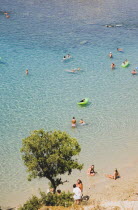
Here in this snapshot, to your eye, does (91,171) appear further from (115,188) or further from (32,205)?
(32,205)

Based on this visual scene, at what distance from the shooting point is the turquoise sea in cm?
2475

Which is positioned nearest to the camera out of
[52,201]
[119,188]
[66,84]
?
[52,201]

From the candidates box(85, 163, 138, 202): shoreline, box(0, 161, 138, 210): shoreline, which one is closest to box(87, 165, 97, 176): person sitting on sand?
box(0, 161, 138, 210): shoreline

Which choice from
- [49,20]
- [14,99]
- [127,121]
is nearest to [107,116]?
[127,121]

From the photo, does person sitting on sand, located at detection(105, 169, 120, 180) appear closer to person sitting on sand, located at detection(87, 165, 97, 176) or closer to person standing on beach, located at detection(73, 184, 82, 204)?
person sitting on sand, located at detection(87, 165, 97, 176)

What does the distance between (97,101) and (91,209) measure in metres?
16.1

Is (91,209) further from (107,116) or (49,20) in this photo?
(49,20)

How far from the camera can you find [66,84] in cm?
3497

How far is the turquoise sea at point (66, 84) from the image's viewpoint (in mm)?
24750

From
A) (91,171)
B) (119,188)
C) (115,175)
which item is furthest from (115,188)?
(91,171)

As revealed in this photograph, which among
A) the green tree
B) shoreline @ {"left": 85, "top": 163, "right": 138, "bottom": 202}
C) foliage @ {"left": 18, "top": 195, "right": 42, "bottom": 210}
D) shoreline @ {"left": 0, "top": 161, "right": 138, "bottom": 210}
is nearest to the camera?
the green tree

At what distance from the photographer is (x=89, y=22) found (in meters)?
52.7

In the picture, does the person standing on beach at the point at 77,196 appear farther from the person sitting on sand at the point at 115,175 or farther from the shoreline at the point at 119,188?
the person sitting on sand at the point at 115,175

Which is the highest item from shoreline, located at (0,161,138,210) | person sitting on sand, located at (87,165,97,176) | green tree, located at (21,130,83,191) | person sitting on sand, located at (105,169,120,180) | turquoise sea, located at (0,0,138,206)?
turquoise sea, located at (0,0,138,206)
